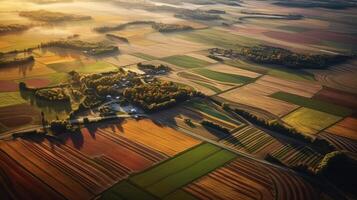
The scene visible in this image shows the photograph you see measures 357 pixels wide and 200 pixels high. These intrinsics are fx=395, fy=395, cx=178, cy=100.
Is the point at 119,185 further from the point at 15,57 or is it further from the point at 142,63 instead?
the point at 15,57

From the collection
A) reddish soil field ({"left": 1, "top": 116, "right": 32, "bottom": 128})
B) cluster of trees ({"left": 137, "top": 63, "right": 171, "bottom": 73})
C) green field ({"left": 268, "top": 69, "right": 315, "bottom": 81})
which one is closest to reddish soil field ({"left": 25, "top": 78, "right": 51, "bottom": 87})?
reddish soil field ({"left": 1, "top": 116, "right": 32, "bottom": 128})

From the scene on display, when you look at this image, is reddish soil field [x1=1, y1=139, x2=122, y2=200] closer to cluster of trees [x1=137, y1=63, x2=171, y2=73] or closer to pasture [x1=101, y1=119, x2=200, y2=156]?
pasture [x1=101, y1=119, x2=200, y2=156]

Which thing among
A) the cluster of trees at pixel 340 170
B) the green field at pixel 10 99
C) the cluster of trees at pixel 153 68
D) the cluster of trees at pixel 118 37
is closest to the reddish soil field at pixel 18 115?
the green field at pixel 10 99

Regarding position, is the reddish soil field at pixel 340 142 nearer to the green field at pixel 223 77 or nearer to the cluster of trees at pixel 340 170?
the cluster of trees at pixel 340 170

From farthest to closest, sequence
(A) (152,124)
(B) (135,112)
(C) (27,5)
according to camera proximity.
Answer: (C) (27,5) → (B) (135,112) → (A) (152,124)

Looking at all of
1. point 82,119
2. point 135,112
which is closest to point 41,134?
point 82,119

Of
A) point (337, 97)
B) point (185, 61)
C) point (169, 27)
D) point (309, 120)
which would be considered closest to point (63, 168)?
point (309, 120)
